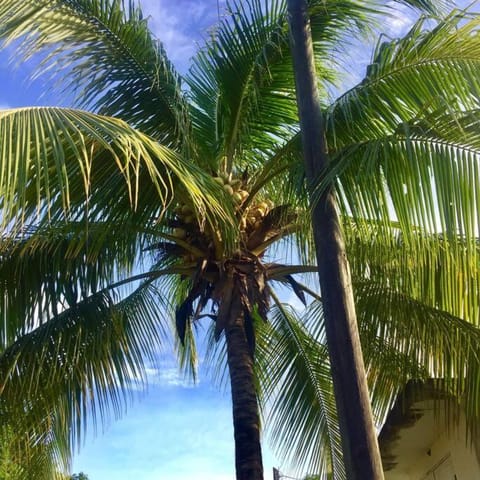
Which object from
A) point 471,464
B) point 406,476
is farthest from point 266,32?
point 406,476

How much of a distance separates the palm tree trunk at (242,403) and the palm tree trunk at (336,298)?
2.09 meters

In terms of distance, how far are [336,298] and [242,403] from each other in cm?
234

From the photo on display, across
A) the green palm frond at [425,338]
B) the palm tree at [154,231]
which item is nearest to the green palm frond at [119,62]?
the palm tree at [154,231]

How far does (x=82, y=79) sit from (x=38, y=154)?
361 centimetres

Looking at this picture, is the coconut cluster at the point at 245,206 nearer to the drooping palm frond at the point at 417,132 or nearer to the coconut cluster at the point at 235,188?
the coconut cluster at the point at 235,188

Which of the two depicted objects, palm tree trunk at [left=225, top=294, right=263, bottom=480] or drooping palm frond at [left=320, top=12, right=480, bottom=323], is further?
palm tree trunk at [left=225, top=294, right=263, bottom=480]

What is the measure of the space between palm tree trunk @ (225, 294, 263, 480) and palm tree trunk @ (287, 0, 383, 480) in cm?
209

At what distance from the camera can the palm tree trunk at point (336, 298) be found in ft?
15.1

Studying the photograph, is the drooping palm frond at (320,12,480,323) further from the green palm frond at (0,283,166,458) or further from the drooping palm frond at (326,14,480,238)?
the green palm frond at (0,283,166,458)

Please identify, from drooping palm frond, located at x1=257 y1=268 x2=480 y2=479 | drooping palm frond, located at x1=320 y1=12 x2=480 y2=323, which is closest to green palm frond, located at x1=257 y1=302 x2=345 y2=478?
drooping palm frond, located at x1=257 y1=268 x2=480 y2=479

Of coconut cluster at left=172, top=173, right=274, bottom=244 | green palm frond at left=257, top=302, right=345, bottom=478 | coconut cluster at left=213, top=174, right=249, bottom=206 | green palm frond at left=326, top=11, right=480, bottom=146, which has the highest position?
green palm frond at left=326, top=11, right=480, bottom=146

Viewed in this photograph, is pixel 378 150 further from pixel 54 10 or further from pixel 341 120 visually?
pixel 54 10

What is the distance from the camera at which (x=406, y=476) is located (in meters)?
10.3

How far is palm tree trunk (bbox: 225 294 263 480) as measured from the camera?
261 inches
